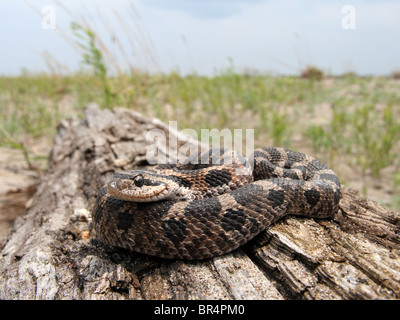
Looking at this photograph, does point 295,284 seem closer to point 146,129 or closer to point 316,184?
point 316,184

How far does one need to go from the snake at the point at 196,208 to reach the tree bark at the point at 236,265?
203mm

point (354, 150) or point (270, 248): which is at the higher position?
point (354, 150)

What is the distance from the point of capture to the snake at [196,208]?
368cm

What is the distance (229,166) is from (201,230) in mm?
1475

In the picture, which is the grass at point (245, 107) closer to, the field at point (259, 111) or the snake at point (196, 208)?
the field at point (259, 111)

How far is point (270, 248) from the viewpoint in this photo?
3816 millimetres

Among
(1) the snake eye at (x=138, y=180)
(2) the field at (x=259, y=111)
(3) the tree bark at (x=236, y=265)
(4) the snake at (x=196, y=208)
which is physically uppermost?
(2) the field at (x=259, y=111)

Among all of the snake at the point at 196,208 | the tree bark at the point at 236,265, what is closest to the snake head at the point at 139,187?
the snake at the point at 196,208

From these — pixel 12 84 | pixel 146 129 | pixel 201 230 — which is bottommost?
pixel 201 230

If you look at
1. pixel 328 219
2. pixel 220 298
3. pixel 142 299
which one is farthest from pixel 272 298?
pixel 328 219

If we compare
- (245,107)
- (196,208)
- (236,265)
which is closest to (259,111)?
(245,107)

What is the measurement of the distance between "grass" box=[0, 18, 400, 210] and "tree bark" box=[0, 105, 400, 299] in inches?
155

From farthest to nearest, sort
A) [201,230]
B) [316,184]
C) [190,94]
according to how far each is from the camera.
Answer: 1. [190,94]
2. [316,184]
3. [201,230]

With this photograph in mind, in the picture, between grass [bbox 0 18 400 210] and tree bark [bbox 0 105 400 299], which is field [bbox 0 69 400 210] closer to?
grass [bbox 0 18 400 210]
